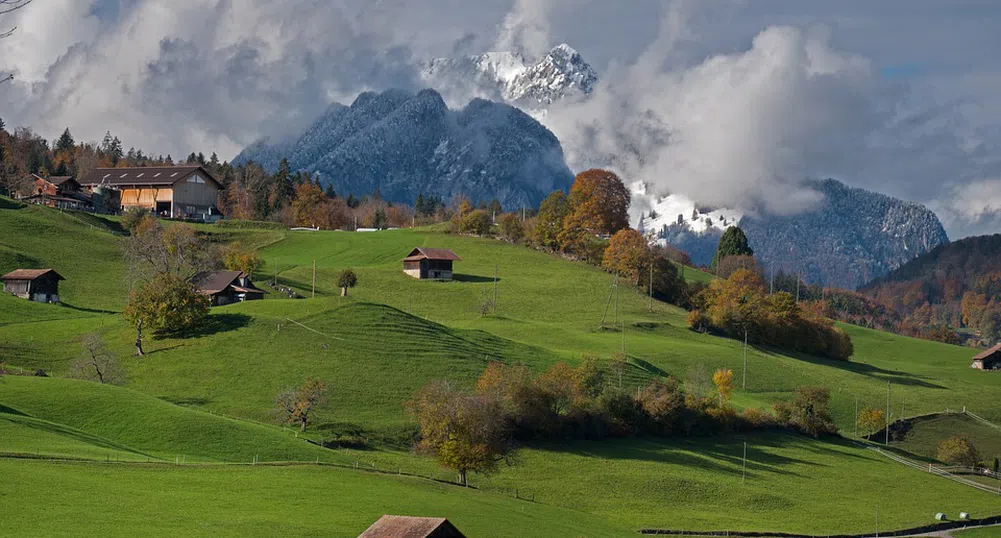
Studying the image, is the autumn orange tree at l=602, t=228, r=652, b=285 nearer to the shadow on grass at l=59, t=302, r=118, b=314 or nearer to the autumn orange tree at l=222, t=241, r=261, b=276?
the autumn orange tree at l=222, t=241, r=261, b=276

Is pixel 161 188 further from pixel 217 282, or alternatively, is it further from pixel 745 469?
pixel 745 469

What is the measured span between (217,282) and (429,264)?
130ft

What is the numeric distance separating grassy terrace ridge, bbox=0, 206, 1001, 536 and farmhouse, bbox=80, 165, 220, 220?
29966 mm

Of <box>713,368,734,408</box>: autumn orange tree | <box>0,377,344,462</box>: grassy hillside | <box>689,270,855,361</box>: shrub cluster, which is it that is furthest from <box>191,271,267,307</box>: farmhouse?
<box>689,270,855,361</box>: shrub cluster

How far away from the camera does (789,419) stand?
108 metres

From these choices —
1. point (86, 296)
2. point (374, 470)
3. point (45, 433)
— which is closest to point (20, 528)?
point (45, 433)

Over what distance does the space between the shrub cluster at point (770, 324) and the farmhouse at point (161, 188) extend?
89.1m

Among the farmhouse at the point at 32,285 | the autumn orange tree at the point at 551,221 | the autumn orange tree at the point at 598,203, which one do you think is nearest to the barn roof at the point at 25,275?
the farmhouse at the point at 32,285

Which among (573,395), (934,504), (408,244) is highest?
(408,244)

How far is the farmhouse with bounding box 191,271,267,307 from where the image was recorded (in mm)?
124438

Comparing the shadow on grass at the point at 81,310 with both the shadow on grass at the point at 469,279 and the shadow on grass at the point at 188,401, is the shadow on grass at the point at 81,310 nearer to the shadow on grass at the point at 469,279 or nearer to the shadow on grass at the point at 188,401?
the shadow on grass at the point at 188,401

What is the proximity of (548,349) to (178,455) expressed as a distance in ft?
170

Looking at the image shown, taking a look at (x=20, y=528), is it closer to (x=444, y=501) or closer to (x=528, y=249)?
(x=444, y=501)

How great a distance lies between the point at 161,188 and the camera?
623 feet
